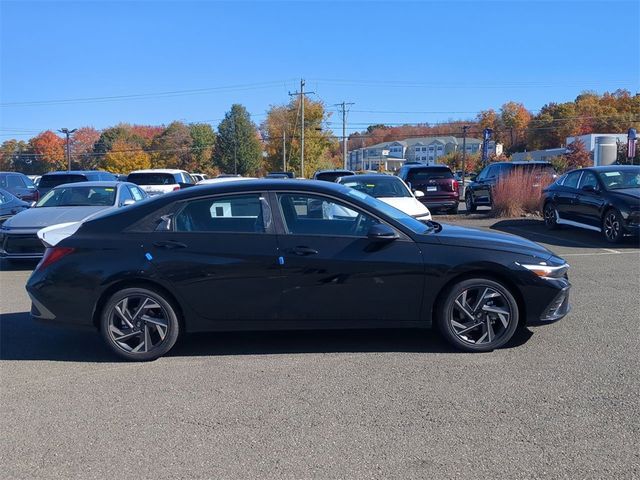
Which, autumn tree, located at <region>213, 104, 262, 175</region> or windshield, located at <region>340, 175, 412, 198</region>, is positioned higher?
autumn tree, located at <region>213, 104, 262, 175</region>

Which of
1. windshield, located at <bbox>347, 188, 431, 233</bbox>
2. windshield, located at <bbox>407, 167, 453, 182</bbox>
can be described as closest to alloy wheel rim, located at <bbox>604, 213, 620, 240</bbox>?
windshield, located at <bbox>407, 167, 453, 182</bbox>

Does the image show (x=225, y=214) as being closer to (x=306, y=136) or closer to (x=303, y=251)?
(x=303, y=251)

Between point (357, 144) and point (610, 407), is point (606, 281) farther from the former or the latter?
point (357, 144)

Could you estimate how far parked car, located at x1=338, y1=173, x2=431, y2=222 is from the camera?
1214cm

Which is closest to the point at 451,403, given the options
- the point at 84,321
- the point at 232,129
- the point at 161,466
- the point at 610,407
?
the point at 610,407

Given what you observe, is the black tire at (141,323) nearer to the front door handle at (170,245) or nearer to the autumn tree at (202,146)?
the front door handle at (170,245)

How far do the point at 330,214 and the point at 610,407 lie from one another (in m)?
2.73

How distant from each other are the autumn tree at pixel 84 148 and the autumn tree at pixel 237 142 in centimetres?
2234

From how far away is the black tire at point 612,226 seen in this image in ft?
38.3

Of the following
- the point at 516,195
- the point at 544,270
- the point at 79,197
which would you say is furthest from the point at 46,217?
the point at 516,195

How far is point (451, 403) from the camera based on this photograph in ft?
13.9

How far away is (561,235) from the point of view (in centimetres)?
1383

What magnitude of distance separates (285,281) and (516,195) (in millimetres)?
13891

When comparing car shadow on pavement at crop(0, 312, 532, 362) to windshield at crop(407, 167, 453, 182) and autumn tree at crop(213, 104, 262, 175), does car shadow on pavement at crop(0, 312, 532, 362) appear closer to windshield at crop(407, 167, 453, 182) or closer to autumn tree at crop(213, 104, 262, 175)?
windshield at crop(407, 167, 453, 182)
